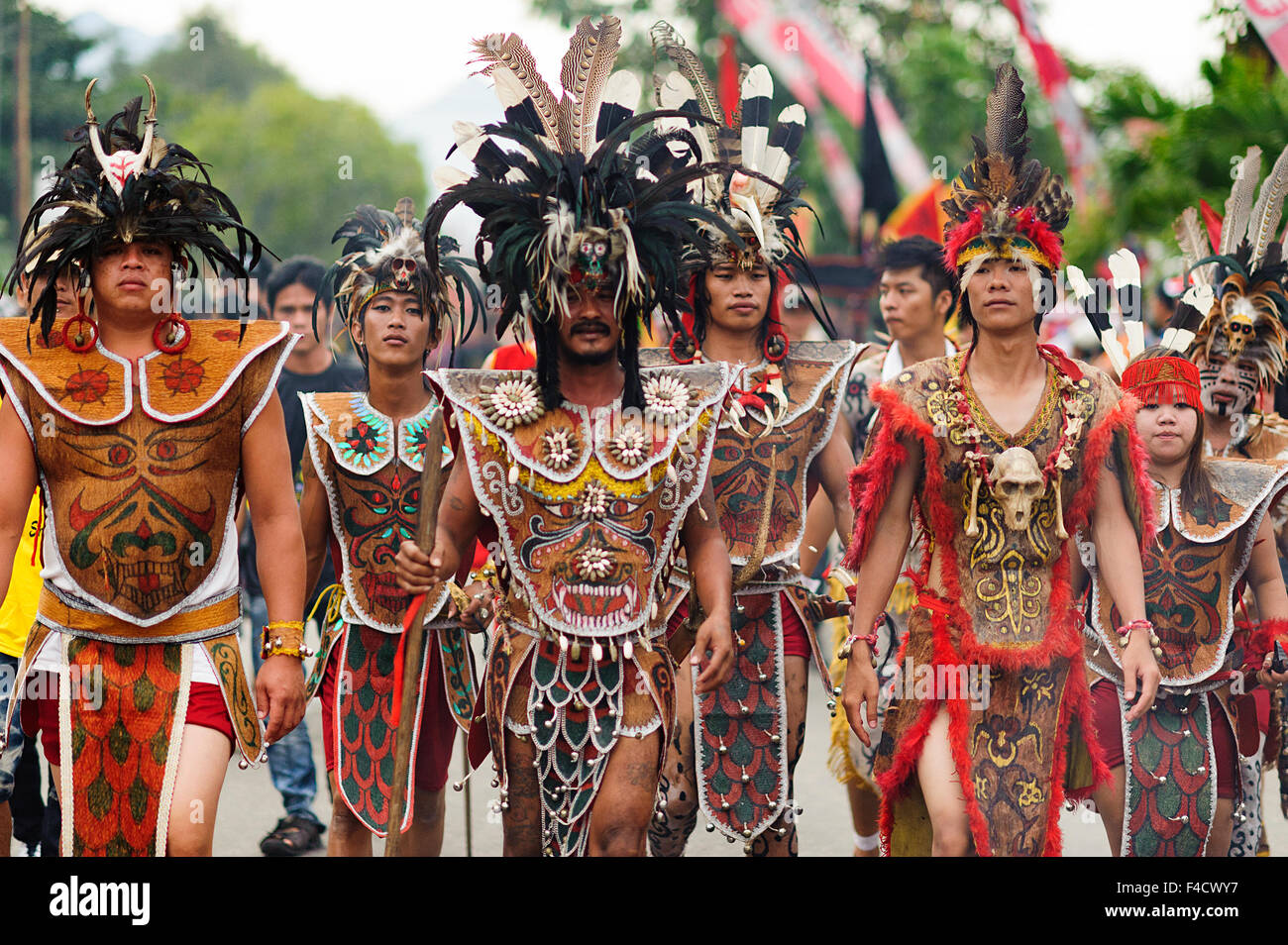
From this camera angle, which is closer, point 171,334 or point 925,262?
point 171,334

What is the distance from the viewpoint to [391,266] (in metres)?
6.09

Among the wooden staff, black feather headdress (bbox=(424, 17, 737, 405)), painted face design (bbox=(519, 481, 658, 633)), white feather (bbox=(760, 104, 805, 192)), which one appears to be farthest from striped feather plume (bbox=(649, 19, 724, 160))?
painted face design (bbox=(519, 481, 658, 633))

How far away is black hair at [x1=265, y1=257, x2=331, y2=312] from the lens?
8.20m

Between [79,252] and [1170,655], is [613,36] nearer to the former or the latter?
[79,252]

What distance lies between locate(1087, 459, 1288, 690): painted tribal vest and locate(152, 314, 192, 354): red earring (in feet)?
10.9

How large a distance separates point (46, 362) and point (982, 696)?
3.05 metres

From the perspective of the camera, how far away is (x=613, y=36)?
16.2ft

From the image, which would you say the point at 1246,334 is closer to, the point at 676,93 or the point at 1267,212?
the point at 1267,212

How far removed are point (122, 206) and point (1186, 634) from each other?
395 centimetres

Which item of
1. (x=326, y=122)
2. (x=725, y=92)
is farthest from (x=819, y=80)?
(x=326, y=122)

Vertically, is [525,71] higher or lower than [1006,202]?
higher

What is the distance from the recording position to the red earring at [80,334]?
14.9 feet

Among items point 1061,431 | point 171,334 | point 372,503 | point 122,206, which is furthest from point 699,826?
point 122,206

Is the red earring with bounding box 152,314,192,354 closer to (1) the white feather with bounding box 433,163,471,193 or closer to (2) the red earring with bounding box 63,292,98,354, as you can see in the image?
(2) the red earring with bounding box 63,292,98,354
